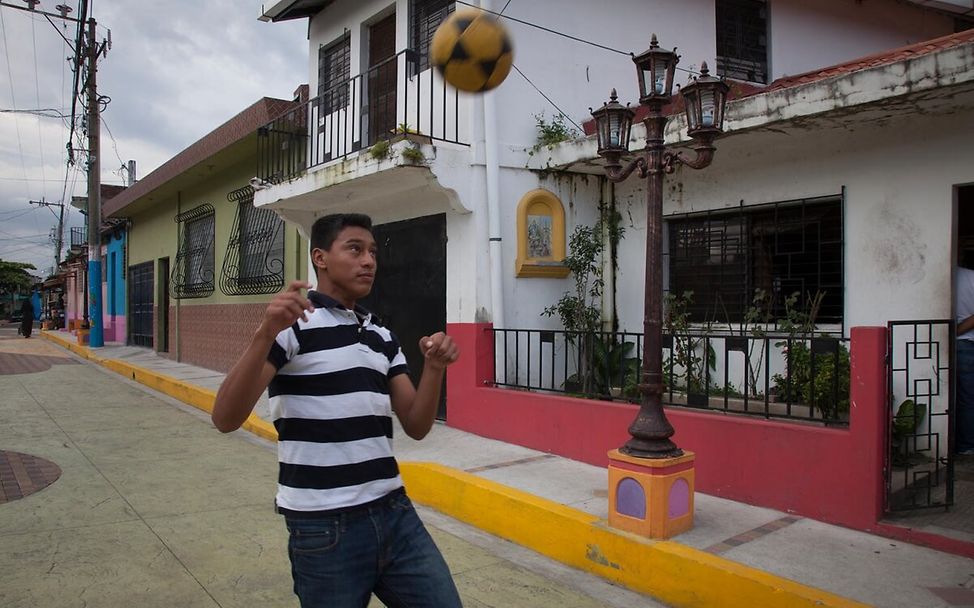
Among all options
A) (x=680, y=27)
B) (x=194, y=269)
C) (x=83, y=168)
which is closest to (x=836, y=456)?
(x=680, y=27)

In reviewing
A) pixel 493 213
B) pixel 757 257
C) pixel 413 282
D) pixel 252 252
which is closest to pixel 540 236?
pixel 493 213

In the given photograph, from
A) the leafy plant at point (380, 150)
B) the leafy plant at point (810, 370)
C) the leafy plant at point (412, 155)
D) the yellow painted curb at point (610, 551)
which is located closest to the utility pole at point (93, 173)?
the leafy plant at point (380, 150)

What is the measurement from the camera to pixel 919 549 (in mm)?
4070

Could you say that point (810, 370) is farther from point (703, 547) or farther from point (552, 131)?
point (552, 131)

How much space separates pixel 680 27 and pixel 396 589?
7975mm

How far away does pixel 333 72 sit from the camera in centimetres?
1014

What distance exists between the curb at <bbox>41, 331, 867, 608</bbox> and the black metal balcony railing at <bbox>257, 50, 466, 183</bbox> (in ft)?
11.8

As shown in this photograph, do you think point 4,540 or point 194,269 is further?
point 194,269

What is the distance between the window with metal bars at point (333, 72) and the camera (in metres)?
9.63

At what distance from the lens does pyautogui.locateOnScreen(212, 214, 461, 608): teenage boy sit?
2.03 metres

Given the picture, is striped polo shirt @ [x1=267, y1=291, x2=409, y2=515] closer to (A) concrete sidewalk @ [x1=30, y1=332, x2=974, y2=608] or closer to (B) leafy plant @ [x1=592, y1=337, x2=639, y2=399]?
(A) concrete sidewalk @ [x1=30, y1=332, x2=974, y2=608]

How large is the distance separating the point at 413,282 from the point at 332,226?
628cm

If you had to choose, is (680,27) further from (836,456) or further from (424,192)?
(836,456)

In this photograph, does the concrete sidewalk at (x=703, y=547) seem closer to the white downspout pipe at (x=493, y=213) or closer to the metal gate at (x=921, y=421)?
the metal gate at (x=921, y=421)
